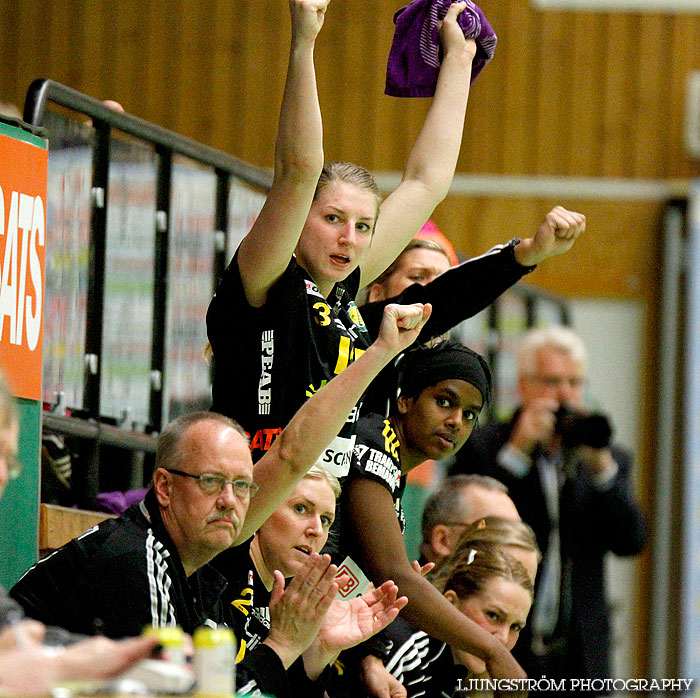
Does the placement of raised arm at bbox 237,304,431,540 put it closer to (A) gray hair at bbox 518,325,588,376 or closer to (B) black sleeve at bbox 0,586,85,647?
(B) black sleeve at bbox 0,586,85,647

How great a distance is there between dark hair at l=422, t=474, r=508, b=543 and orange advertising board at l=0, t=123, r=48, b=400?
136 centimetres

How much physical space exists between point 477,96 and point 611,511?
3.69 metres

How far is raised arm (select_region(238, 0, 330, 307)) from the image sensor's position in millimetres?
2760

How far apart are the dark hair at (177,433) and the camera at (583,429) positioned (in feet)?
9.05

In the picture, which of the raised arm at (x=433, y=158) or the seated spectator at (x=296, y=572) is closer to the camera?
the seated spectator at (x=296, y=572)

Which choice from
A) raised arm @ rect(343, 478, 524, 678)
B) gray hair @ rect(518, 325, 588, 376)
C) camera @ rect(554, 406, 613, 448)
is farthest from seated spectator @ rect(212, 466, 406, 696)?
gray hair @ rect(518, 325, 588, 376)

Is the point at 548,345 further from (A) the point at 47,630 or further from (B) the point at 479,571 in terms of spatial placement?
(A) the point at 47,630

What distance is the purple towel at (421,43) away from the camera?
362 cm

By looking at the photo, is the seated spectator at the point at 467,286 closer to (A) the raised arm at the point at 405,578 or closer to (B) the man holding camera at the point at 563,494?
(A) the raised arm at the point at 405,578

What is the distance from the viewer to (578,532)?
600cm

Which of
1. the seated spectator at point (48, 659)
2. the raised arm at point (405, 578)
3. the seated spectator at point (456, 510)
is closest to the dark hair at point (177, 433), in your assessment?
the raised arm at point (405, 578)

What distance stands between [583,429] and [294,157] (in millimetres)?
2870

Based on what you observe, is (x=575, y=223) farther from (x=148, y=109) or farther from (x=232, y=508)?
(x=148, y=109)

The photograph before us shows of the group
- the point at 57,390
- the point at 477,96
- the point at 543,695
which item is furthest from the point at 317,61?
the point at 57,390
